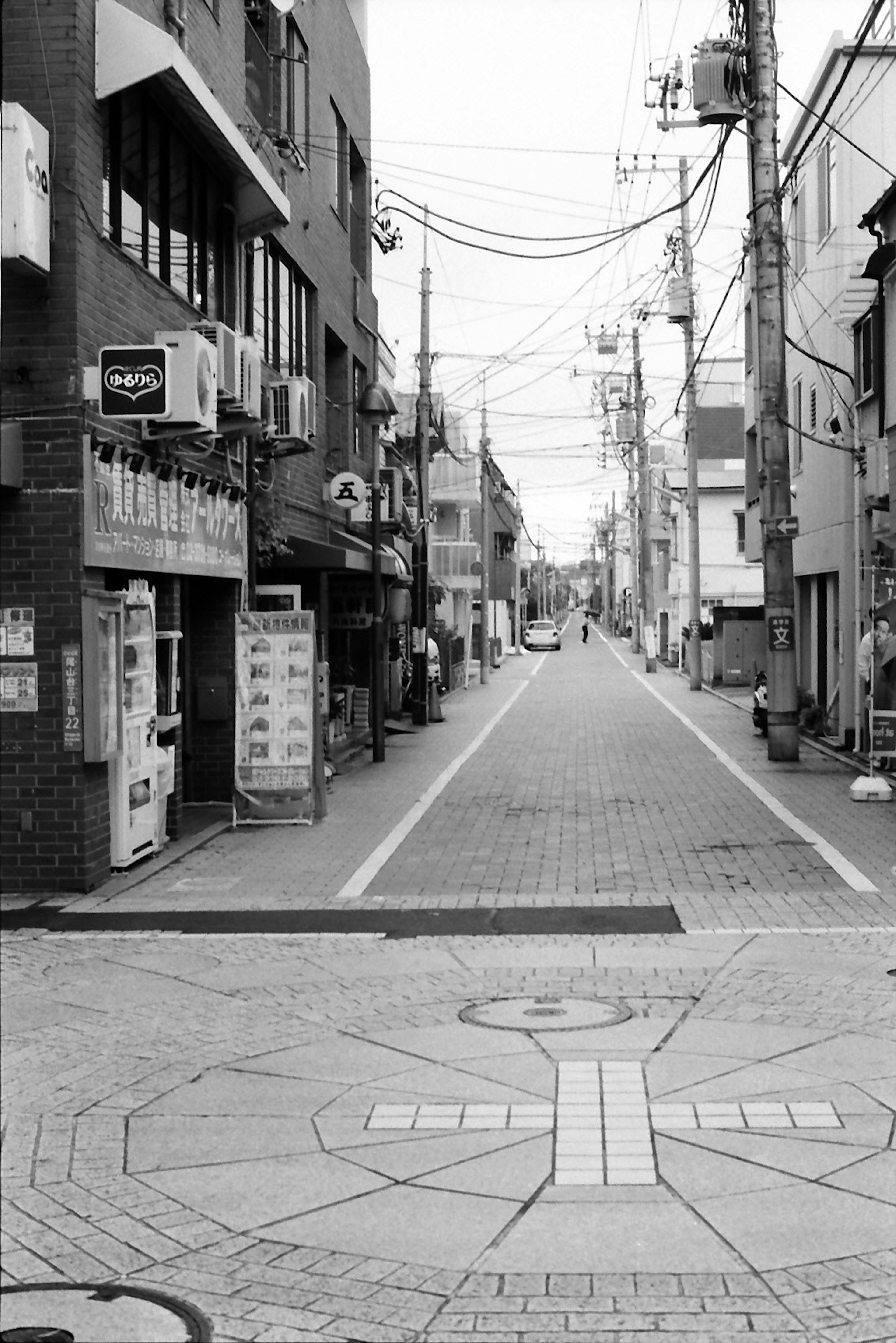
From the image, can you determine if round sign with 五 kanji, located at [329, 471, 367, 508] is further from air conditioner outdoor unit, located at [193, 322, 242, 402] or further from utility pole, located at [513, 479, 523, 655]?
utility pole, located at [513, 479, 523, 655]

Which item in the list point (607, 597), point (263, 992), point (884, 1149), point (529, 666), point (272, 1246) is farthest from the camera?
point (607, 597)

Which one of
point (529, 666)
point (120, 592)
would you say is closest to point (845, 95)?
point (120, 592)

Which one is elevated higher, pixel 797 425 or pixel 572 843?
pixel 797 425

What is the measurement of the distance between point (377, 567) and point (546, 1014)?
1444cm

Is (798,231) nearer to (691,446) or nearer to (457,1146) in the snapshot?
(691,446)

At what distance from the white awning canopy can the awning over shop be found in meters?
4.75

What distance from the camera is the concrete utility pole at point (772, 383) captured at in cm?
2117

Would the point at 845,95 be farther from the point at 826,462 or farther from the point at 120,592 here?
the point at 120,592

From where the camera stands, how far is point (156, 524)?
1344 centimetres

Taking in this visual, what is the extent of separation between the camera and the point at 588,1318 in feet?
15.3

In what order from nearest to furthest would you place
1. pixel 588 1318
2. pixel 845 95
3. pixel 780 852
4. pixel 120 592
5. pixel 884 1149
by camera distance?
pixel 588 1318 < pixel 884 1149 < pixel 120 592 < pixel 780 852 < pixel 845 95

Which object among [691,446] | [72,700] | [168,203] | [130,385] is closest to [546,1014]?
[72,700]

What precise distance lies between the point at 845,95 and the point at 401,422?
36.3 metres

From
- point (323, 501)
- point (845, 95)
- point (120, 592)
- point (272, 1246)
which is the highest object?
point (845, 95)
